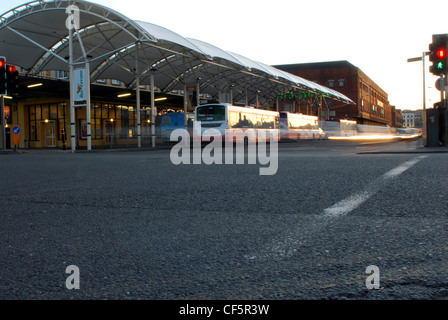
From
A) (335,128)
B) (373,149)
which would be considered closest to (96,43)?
(373,149)

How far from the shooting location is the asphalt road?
2.31m

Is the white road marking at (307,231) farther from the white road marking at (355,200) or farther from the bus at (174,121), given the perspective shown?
the bus at (174,121)

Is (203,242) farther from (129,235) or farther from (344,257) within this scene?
(344,257)

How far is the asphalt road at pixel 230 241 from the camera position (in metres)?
2.31

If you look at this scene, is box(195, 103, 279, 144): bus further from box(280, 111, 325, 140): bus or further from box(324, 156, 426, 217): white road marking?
box(324, 156, 426, 217): white road marking

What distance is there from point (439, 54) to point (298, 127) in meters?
29.3

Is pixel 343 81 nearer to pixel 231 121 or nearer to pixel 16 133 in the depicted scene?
pixel 231 121

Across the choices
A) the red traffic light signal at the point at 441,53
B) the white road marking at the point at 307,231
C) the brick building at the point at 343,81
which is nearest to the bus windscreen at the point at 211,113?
the red traffic light signal at the point at 441,53

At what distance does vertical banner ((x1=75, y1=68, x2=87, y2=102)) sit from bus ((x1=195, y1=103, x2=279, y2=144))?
838 cm

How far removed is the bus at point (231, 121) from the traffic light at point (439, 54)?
15.4 m

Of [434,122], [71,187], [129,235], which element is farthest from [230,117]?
[129,235]

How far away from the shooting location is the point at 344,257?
2.80 meters

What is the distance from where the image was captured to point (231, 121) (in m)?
29.5
